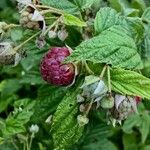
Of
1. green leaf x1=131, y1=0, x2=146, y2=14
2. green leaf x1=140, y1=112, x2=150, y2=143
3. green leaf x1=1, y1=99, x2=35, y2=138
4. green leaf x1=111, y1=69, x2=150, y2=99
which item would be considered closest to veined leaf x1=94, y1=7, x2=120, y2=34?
green leaf x1=111, y1=69, x2=150, y2=99

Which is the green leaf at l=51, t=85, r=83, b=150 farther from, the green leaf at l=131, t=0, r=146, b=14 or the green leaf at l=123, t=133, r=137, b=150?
the green leaf at l=123, t=133, r=137, b=150

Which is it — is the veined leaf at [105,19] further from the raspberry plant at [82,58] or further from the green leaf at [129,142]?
the green leaf at [129,142]

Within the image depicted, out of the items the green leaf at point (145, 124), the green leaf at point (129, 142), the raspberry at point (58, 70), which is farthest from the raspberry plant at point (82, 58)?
the green leaf at point (129, 142)

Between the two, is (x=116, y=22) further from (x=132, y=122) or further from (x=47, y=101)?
(x=132, y=122)

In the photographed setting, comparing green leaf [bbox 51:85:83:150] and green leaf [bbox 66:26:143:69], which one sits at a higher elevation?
green leaf [bbox 66:26:143:69]

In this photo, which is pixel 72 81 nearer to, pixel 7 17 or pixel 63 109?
pixel 63 109

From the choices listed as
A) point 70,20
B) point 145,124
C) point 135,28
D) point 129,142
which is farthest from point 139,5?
point 129,142
